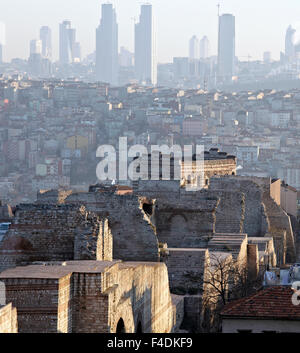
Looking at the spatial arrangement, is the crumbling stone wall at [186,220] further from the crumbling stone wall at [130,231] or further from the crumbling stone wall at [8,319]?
the crumbling stone wall at [8,319]

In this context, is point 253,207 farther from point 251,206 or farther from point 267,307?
point 267,307

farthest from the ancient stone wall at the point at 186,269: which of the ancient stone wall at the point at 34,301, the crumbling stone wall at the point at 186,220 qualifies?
the ancient stone wall at the point at 34,301

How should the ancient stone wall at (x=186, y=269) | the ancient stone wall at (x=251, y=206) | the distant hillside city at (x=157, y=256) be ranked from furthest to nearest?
the ancient stone wall at (x=251, y=206) → the ancient stone wall at (x=186, y=269) → the distant hillside city at (x=157, y=256)

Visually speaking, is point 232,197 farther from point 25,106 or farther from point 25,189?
point 25,106

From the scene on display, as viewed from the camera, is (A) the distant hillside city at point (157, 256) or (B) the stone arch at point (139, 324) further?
(B) the stone arch at point (139, 324)

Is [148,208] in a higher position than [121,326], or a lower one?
higher

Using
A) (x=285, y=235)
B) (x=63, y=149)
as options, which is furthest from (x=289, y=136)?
(x=285, y=235)

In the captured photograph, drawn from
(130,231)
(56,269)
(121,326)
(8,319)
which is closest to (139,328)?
(121,326)

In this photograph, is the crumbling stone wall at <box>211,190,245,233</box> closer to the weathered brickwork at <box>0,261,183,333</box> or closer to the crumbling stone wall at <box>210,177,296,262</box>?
the crumbling stone wall at <box>210,177,296,262</box>
